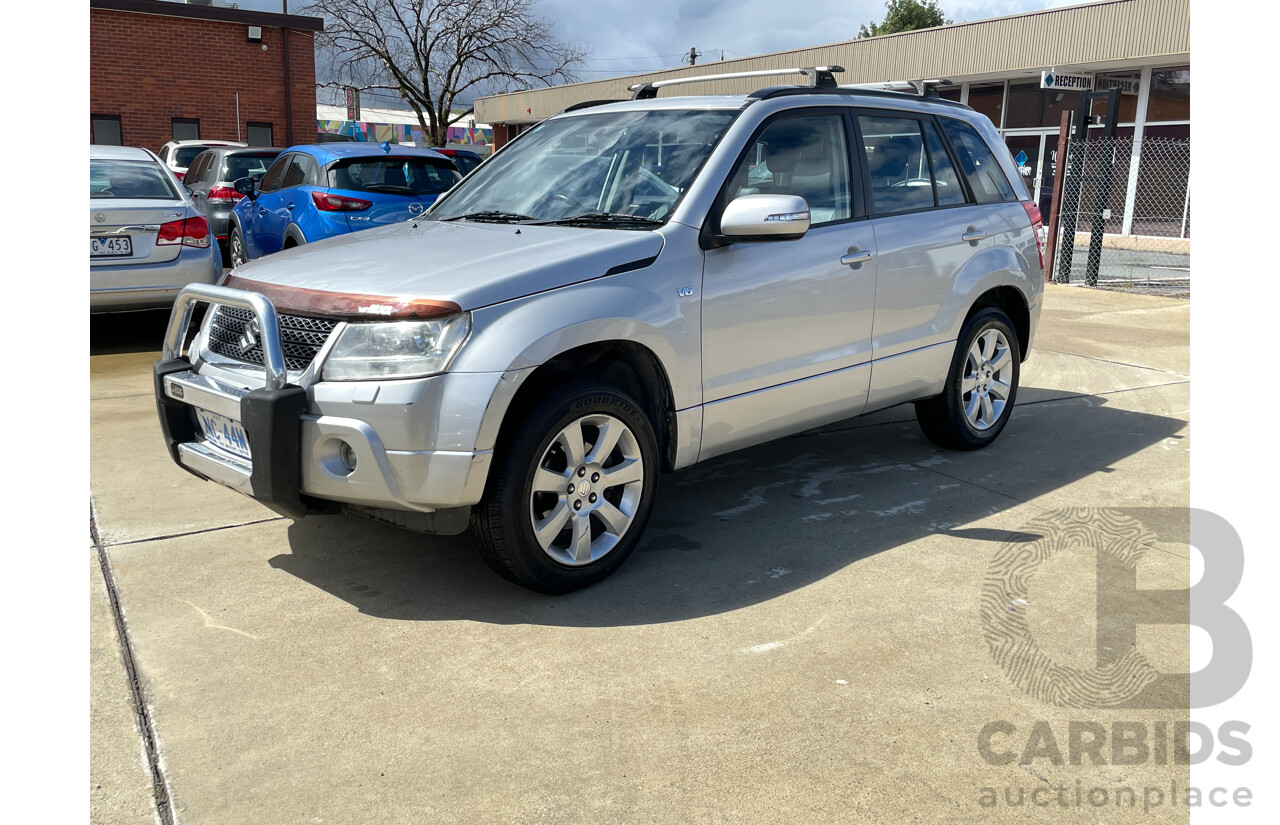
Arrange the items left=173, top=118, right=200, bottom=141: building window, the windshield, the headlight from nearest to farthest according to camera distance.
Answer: the headlight < the windshield < left=173, top=118, right=200, bottom=141: building window

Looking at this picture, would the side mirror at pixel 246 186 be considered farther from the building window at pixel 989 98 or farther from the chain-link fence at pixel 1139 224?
the building window at pixel 989 98

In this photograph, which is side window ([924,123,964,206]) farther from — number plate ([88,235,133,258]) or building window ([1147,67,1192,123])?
building window ([1147,67,1192,123])

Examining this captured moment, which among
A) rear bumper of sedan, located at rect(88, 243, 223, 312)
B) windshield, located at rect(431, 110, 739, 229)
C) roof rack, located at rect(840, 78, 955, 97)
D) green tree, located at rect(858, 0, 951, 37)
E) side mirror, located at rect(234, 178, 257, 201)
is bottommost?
rear bumper of sedan, located at rect(88, 243, 223, 312)

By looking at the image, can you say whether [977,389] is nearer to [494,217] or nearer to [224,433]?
[494,217]

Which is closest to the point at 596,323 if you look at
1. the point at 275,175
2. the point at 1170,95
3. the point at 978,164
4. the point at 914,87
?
the point at 978,164

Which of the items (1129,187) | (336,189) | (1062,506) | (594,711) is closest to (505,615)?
(594,711)

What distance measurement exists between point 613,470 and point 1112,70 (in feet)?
71.1

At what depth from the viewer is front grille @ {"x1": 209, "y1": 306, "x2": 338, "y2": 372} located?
363cm

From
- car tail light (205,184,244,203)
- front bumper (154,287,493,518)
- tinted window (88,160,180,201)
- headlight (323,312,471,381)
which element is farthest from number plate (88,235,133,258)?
headlight (323,312,471,381)

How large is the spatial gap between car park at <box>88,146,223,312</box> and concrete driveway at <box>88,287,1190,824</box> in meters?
3.28

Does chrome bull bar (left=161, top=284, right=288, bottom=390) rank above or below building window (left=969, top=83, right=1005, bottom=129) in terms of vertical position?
below

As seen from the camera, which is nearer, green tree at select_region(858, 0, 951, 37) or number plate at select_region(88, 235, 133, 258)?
number plate at select_region(88, 235, 133, 258)

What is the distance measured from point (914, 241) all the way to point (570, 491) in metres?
2.31

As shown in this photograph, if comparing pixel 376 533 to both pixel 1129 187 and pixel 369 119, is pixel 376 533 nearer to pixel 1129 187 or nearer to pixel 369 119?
pixel 1129 187
